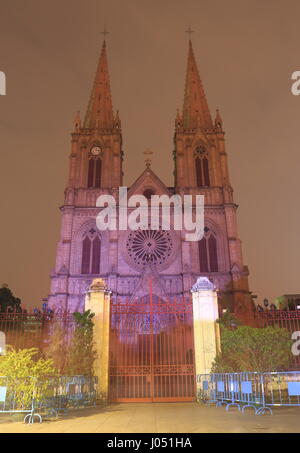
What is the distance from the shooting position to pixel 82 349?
1155 centimetres

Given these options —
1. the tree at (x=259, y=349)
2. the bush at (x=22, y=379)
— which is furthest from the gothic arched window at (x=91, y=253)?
the bush at (x=22, y=379)

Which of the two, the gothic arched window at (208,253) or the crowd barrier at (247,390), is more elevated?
the gothic arched window at (208,253)

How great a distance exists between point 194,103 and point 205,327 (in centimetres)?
3584

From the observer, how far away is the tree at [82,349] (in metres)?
11.2

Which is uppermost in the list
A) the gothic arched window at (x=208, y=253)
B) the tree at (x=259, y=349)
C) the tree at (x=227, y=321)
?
the gothic arched window at (x=208, y=253)

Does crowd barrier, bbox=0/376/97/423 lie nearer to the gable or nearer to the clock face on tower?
the gable

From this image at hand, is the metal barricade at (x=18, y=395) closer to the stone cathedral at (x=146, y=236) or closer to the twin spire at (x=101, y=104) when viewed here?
the stone cathedral at (x=146, y=236)

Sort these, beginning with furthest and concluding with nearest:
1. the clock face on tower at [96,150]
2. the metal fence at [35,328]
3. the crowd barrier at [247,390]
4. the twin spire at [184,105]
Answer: the twin spire at [184,105] < the clock face on tower at [96,150] < the metal fence at [35,328] < the crowd barrier at [247,390]

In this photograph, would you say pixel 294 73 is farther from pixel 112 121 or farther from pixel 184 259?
pixel 112 121

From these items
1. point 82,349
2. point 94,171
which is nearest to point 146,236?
point 94,171

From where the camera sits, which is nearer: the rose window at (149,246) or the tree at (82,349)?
the tree at (82,349)

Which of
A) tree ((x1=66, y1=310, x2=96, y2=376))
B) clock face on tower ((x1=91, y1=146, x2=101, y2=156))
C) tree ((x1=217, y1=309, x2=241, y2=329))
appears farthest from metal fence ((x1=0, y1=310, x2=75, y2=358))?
clock face on tower ((x1=91, y1=146, x2=101, y2=156))

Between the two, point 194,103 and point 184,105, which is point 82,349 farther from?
point 184,105

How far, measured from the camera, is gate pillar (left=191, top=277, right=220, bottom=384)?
12.0 meters
